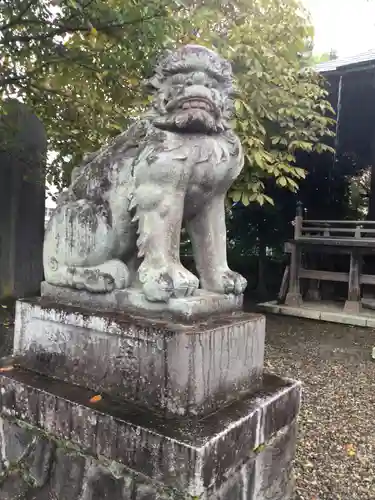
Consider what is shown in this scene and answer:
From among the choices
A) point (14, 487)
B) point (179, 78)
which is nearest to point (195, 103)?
point (179, 78)

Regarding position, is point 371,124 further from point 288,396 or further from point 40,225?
point 288,396

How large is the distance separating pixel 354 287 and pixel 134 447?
286 inches

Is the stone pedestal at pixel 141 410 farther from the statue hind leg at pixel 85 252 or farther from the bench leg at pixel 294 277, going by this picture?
the bench leg at pixel 294 277

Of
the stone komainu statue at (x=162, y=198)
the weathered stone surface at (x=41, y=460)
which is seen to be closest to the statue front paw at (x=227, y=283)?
the stone komainu statue at (x=162, y=198)

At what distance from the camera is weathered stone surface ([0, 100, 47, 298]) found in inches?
191

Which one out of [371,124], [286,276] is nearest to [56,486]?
[286,276]

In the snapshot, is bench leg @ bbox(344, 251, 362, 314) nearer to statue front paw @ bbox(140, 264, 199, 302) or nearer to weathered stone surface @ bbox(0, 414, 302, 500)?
weathered stone surface @ bbox(0, 414, 302, 500)

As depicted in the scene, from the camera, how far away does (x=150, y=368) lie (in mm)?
1761

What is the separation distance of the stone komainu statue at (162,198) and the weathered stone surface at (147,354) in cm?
16

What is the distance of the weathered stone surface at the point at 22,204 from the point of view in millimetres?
4855

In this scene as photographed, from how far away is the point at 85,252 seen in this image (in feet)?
6.84

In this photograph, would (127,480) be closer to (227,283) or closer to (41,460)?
(41,460)

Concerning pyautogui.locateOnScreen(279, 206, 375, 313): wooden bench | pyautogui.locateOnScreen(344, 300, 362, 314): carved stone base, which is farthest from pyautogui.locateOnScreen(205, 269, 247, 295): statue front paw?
pyautogui.locateOnScreen(344, 300, 362, 314): carved stone base

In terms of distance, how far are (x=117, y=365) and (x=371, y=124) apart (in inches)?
384
